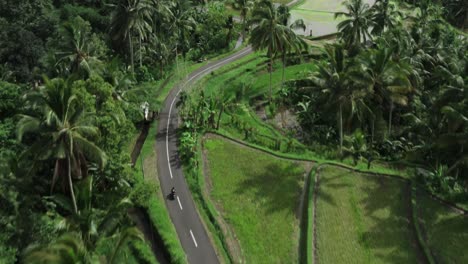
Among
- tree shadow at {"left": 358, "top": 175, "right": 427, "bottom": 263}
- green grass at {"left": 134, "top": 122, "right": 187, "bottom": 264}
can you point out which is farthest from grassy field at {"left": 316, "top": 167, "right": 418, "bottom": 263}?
green grass at {"left": 134, "top": 122, "right": 187, "bottom": 264}

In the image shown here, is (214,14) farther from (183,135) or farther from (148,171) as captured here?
(148,171)

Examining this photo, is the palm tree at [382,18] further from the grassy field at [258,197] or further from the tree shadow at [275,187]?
the grassy field at [258,197]

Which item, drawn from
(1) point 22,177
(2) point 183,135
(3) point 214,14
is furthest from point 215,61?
(1) point 22,177

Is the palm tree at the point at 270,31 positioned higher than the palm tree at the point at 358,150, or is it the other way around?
the palm tree at the point at 270,31

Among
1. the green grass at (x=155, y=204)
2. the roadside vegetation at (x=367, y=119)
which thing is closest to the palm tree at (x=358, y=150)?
the roadside vegetation at (x=367, y=119)

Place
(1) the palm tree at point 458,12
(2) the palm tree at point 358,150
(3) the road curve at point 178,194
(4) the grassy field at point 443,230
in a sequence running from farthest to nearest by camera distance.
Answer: (1) the palm tree at point 458,12, (2) the palm tree at point 358,150, (3) the road curve at point 178,194, (4) the grassy field at point 443,230
